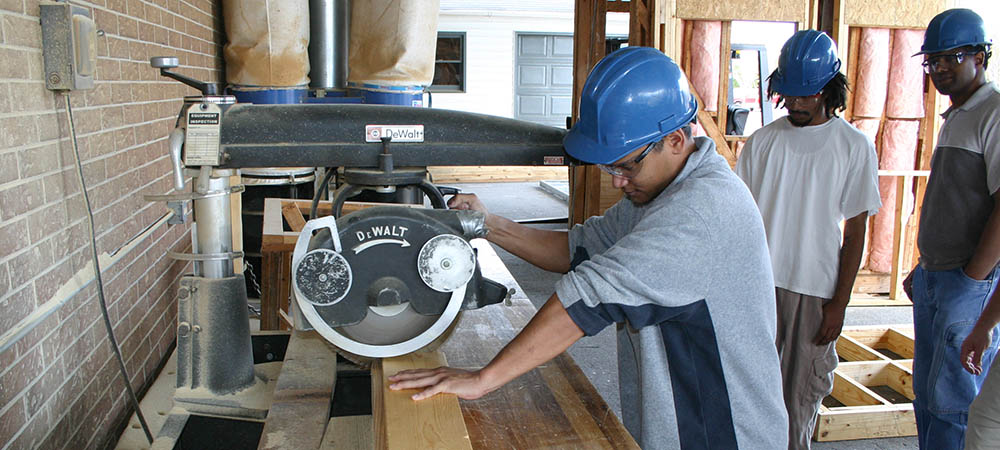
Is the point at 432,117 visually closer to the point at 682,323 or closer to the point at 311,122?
the point at 311,122

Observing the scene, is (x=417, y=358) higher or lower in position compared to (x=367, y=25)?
lower

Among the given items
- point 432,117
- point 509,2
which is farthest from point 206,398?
point 509,2

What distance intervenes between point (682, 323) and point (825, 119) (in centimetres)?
182

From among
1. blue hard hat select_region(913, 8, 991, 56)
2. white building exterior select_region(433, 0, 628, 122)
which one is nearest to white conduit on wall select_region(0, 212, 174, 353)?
blue hard hat select_region(913, 8, 991, 56)

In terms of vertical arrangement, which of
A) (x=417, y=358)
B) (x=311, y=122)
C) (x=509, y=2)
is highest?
(x=509, y=2)

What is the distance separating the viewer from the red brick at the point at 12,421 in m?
1.57

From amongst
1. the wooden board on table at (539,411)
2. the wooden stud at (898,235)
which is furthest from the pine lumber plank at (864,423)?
the wooden stud at (898,235)

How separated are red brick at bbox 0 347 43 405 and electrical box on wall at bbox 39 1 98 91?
2.14 feet

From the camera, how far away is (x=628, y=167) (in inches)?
57.7

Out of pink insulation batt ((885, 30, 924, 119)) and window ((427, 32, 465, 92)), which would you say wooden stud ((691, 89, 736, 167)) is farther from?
window ((427, 32, 465, 92))

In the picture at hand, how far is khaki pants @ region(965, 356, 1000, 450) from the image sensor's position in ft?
6.97

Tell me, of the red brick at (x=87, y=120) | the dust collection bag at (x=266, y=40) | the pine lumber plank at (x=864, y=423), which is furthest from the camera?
the dust collection bag at (x=266, y=40)

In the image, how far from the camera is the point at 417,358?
1.54 m

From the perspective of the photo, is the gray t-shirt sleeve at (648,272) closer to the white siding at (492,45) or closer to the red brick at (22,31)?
the red brick at (22,31)
